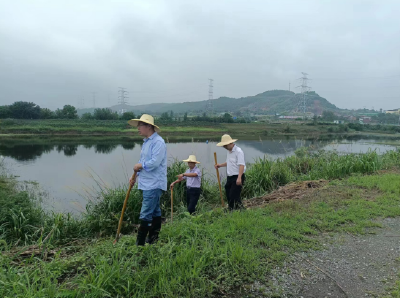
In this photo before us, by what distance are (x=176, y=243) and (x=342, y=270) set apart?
189 cm

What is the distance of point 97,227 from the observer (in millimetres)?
4836

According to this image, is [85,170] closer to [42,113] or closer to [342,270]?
[342,270]

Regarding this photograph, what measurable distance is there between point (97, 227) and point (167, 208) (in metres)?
1.56

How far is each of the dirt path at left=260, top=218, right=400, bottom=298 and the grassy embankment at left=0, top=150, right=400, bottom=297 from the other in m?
0.17

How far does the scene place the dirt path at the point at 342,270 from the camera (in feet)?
7.75

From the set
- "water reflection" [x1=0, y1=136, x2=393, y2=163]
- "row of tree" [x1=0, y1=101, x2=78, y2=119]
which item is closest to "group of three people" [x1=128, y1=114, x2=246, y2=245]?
"water reflection" [x1=0, y1=136, x2=393, y2=163]

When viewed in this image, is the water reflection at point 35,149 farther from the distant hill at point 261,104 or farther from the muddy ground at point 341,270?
the distant hill at point 261,104

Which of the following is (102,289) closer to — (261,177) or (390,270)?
(390,270)

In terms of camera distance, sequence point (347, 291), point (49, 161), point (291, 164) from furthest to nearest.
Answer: point (49, 161)
point (291, 164)
point (347, 291)

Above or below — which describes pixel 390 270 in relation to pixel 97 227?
above

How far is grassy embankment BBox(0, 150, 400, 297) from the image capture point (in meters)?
2.23

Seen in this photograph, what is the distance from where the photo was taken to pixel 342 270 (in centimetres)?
270

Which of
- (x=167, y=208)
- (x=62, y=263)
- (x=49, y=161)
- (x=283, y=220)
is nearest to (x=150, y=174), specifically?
(x=62, y=263)

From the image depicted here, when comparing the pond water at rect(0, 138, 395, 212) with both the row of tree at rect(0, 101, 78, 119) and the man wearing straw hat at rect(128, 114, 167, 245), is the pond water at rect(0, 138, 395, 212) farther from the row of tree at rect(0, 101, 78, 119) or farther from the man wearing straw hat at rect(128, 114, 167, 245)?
the row of tree at rect(0, 101, 78, 119)
